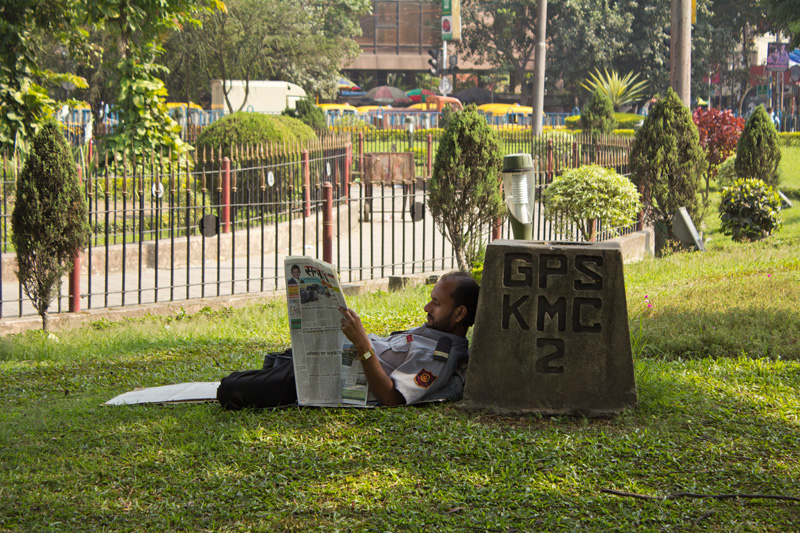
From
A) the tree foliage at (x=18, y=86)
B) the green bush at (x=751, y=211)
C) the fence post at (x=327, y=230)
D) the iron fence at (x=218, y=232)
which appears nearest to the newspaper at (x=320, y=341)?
the iron fence at (x=218, y=232)

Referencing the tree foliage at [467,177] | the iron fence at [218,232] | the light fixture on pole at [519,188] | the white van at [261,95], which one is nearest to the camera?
the light fixture on pole at [519,188]

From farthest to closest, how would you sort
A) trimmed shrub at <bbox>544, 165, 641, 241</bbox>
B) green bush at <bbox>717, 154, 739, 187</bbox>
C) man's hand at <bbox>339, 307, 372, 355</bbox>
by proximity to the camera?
green bush at <bbox>717, 154, 739, 187</bbox>
trimmed shrub at <bbox>544, 165, 641, 241</bbox>
man's hand at <bbox>339, 307, 372, 355</bbox>

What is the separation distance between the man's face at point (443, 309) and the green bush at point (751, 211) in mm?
9536

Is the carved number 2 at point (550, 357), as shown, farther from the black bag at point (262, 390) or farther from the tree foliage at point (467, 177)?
the tree foliage at point (467, 177)

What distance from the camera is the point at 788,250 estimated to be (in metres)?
10.5

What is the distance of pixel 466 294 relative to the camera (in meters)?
4.34

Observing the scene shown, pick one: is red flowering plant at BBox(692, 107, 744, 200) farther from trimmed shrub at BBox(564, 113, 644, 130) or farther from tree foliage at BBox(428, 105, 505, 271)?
trimmed shrub at BBox(564, 113, 644, 130)

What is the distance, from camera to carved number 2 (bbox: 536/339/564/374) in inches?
161

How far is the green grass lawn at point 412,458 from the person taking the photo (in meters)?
3.15

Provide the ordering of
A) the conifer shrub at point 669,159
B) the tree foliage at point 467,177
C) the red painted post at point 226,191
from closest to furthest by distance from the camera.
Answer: the tree foliage at point 467,177, the red painted post at point 226,191, the conifer shrub at point 669,159

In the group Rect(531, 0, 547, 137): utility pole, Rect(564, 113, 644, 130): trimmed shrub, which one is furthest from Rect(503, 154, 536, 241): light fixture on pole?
Rect(564, 113, 644, 130): trimmed shrub

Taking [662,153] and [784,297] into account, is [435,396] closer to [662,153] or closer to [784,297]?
[784,297]

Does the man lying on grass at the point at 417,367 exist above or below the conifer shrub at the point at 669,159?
below

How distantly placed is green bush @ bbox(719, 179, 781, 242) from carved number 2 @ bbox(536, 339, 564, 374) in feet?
31.3
